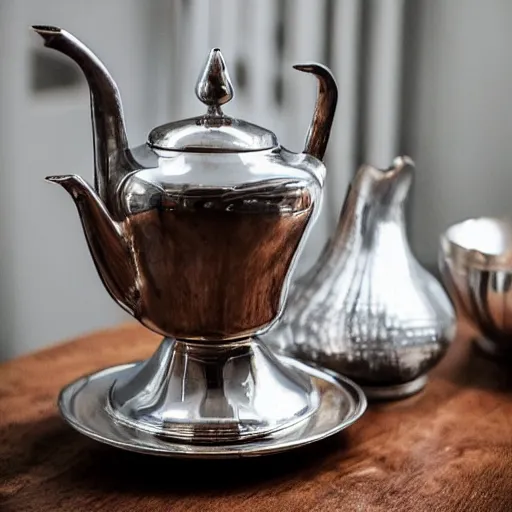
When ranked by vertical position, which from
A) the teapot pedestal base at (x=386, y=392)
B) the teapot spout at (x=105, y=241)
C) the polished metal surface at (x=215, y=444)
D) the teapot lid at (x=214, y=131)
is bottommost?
the teapot pedestal base at (x=386, y=392)

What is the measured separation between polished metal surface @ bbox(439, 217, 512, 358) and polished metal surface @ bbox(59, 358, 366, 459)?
0.17 metres

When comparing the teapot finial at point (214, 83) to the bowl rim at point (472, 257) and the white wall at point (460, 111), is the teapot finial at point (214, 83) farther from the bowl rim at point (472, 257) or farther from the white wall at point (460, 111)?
the white wall at point (460, 111)

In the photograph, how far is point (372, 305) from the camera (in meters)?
0.71

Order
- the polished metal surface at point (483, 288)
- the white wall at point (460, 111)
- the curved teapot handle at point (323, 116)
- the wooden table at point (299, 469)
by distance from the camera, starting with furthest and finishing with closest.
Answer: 1. the white wall at point (460, 111)
2. the polished metal surface at point (483, 288)
3. the curved teapot handle at point (323, 116)
4. the wooden table at point (299, 469)

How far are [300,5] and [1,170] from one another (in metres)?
0.46

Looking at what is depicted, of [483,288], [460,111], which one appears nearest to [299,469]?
[483,288]

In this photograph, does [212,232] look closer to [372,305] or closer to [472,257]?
[372,305]

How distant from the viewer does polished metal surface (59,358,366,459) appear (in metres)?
0.55

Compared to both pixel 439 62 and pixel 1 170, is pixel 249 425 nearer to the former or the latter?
pixel 1 170

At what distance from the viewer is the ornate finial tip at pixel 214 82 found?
1.92 ft

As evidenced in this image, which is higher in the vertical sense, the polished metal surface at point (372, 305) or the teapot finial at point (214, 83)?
the teapot finial at point (214, 83)

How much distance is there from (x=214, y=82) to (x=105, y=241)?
0.39 feet

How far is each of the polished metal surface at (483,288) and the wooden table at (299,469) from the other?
0.29 ft

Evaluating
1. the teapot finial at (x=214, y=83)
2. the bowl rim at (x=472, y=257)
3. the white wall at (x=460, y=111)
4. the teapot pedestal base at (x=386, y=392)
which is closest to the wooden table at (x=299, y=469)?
the teapot pedestal base at (x=386, y=392)
